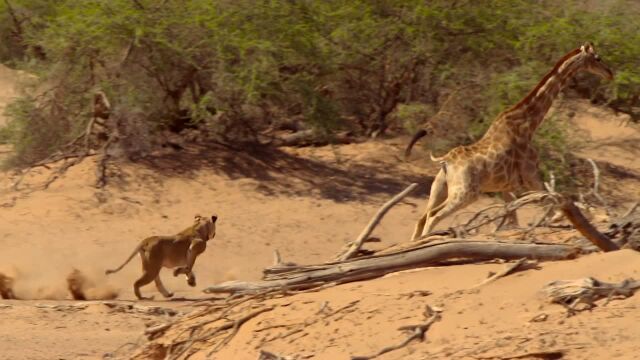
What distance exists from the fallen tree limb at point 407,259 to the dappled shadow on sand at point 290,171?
8791 mm

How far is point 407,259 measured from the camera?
831 centimetres

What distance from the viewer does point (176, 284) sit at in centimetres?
1408

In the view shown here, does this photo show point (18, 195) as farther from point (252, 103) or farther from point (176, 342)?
point (176, 342)

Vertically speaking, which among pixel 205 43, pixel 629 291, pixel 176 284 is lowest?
pixel 176 284

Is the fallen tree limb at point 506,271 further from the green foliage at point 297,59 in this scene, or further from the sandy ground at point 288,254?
the green foliage at point 297,59

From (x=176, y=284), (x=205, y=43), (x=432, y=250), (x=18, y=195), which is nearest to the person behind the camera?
(x=432, y=250)

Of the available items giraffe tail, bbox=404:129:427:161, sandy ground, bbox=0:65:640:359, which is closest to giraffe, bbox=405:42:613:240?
sandy ground, bbox=0:65:640:359

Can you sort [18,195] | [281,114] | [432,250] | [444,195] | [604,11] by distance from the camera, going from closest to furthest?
[432,250] < [444,195] < [18,195] < [281,114] < [604,11]

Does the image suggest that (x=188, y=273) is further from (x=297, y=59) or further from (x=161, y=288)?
(x=297, y=59)

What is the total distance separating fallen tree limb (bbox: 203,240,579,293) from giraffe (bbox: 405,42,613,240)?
4.40m

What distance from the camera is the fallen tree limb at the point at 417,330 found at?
23.6ft

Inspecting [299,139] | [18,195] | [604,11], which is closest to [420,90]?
[299,139]

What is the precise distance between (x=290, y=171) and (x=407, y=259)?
383 inches

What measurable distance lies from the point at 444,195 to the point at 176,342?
5081mm
